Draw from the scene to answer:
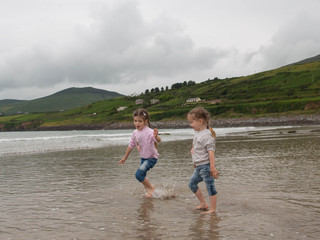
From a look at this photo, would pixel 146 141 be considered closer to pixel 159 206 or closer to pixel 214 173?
pixel 159 206

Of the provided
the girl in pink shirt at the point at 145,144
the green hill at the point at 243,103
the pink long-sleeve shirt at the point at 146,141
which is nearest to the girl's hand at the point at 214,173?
the girl in pink shirt at the point at 145,144

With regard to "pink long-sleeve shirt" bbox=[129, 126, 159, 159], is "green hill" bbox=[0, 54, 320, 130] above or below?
above

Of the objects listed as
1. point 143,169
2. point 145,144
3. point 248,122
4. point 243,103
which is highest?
point 243,103

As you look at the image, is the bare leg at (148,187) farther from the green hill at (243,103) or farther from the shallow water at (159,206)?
the green hill at (243,103)

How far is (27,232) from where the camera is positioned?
15.8 feet

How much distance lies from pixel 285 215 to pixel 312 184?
297 centimetres

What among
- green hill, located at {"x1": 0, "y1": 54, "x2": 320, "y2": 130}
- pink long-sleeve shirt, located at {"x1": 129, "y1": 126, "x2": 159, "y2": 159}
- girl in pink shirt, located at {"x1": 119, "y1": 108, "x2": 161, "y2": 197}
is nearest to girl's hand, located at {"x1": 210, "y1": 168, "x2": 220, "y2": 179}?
girl in pink shirt, located at {"x1": 119, "y1": 108, "x2": 161, "y2": 197}

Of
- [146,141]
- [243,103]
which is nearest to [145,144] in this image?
[146,141]

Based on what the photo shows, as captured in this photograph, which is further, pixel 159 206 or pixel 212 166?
pixel 159 206

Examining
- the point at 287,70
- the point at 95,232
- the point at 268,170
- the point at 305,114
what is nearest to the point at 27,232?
the point at 95,232

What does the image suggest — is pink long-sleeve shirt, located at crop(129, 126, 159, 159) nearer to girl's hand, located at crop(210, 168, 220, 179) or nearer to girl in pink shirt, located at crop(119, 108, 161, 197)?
girl in pink shirt, located at crop(119, 108, 161, 197)

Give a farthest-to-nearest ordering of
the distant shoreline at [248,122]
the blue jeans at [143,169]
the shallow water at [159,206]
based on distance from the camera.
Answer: the distant shoreline at [248,122], the blue jeans at [143,169], the shallow water at [159,206]

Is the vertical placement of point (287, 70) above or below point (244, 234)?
above

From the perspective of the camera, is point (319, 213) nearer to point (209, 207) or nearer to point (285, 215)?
point (285, 215)
